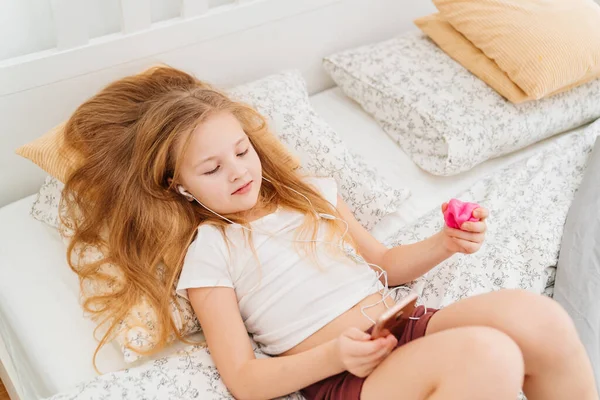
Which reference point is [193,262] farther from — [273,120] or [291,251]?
[273,120]

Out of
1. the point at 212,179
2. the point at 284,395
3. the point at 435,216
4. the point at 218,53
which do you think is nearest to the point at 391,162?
the point at 435,216

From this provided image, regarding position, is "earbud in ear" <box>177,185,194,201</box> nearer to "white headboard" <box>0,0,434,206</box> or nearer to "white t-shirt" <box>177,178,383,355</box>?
"white t-shirt" <box>177,178,383,355</box>

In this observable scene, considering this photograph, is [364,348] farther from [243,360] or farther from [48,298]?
[48,298]

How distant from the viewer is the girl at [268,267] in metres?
0.95

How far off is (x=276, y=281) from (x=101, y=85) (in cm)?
59

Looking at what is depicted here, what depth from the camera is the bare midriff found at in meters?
1.09

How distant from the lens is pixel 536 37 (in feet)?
5.12

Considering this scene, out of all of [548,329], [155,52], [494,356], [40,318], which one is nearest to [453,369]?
[494,356]

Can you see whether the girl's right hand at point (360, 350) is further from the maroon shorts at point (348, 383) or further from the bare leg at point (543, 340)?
the bare leg at point (543, 340)

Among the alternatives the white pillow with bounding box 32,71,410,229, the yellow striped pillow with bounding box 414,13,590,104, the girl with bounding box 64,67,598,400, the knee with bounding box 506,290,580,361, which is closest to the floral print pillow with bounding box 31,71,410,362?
the white pillow with bounding box 32,71,410,229

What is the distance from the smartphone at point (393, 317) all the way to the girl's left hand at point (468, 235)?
183 mm

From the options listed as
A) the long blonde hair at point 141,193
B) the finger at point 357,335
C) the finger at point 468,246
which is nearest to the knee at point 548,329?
the finger at point 468,246

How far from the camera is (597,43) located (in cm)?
159

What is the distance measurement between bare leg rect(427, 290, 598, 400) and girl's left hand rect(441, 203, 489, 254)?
11cm
